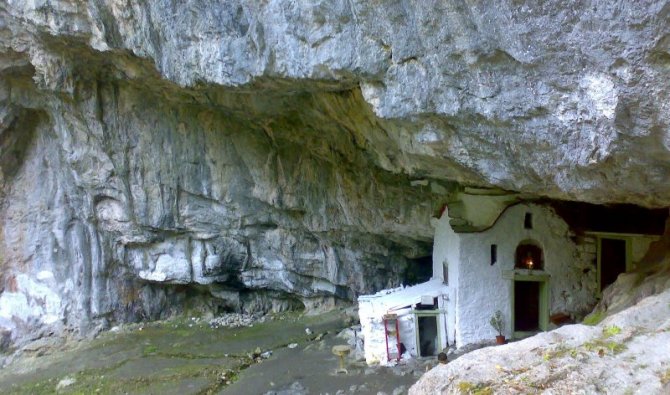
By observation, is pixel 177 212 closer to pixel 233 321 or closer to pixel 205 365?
pixel 233 321

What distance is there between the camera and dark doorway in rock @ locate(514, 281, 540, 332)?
1069cm

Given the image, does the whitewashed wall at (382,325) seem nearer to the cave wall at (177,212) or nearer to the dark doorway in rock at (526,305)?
the dark doorway in rock at (526,305)

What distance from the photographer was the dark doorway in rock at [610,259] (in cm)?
1003

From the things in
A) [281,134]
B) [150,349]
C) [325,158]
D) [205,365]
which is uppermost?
[281,134]

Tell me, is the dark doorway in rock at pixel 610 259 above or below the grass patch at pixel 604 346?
below

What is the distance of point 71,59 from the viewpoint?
10992 mm

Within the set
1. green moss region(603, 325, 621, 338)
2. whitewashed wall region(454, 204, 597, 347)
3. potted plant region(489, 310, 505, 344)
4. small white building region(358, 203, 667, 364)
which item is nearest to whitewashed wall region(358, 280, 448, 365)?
small white building region(358, 203, 667, 364)

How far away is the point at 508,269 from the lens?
403 inches

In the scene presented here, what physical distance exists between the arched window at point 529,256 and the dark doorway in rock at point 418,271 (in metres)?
5.01

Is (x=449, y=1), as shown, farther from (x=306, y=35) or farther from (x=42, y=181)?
(x=42, y=181)

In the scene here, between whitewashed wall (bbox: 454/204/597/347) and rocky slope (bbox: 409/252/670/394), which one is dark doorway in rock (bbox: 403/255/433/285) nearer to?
whitewashed wall (bbox: 454/204/597/347)

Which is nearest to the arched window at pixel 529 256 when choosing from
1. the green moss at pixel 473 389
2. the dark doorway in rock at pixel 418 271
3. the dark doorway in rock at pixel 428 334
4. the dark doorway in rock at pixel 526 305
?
the dark doorway in rock at pixel 526 305

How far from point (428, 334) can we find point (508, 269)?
7.20ft

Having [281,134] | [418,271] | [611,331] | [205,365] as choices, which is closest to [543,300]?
[418,271]
